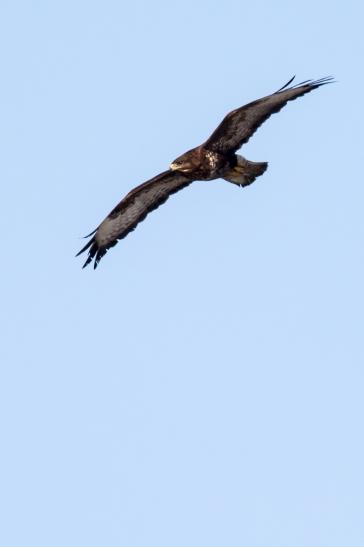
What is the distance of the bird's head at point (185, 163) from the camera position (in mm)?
22703

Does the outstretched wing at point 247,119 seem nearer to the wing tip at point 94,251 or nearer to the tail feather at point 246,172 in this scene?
the tail feather at point 246,172

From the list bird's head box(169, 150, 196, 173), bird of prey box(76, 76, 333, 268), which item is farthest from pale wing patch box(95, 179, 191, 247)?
bird's head box(169, 150, 196, 173)

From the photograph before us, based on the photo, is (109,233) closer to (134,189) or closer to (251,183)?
(134,189)

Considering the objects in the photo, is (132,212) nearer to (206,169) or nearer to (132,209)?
(132,209)

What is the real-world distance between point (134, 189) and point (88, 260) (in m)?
1.61

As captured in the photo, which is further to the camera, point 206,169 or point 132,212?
point 132,212

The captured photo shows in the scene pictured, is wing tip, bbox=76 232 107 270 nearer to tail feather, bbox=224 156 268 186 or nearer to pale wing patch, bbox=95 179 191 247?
pale wing patch, bbox=95 179 191 247

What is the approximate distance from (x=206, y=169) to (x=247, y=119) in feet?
3.23

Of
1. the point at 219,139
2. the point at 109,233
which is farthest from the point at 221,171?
the point at 109,233

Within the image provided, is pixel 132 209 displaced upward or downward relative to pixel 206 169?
upward

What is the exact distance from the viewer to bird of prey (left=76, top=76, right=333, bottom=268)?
22156 mm

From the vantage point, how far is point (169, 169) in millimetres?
23375

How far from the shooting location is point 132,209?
24469 millimetres

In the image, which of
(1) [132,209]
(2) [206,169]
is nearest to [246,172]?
(2) [206,169]
